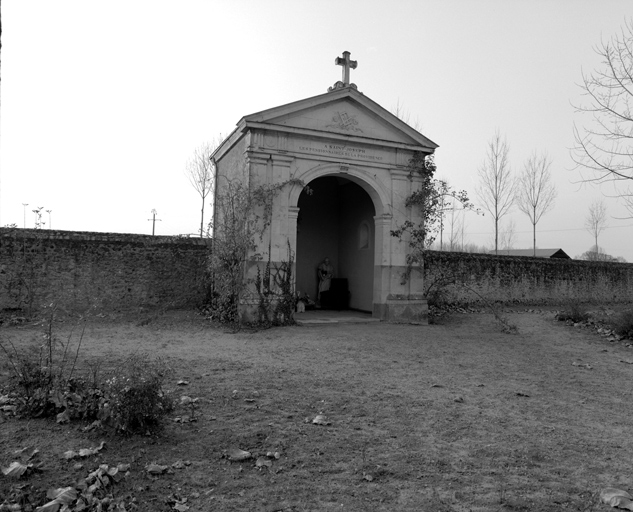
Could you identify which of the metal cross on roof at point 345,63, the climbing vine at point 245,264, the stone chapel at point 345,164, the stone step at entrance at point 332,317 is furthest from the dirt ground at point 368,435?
the metal cross on roof at point 345,63

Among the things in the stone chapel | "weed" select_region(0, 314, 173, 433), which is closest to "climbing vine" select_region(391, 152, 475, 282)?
the stone chapel

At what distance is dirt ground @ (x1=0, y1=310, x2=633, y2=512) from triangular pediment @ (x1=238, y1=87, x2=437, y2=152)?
18.0 feet

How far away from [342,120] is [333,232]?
4705 mm

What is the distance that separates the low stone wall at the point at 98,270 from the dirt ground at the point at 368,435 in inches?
148

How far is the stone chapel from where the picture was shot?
1140cm

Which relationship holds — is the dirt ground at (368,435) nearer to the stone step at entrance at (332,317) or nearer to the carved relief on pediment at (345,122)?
the stone step at entrance at (332,317)

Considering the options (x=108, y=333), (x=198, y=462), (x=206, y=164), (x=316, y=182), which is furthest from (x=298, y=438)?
(x=206, y=164)

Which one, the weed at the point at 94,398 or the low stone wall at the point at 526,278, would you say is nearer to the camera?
the weed at the point at 94,398

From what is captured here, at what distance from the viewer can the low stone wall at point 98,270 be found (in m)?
11.5

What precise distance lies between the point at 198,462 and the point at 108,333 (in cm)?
695

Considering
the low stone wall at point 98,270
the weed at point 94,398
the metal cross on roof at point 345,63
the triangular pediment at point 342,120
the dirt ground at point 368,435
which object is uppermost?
the metal cross on roof at point 345,63

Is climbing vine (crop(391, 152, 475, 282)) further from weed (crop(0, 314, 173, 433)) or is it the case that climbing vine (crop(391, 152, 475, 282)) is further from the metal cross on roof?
weed (crop(0, 314, 173, 433))

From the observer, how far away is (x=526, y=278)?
18812 mm

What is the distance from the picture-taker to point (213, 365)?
7086mm
